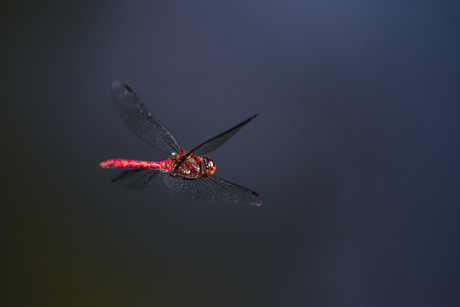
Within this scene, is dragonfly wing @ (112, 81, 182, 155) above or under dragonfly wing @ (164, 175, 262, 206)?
above

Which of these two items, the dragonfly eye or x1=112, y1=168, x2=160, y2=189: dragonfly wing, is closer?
x1=112, y1=168, x2=160, y2=189: dragonfly wing

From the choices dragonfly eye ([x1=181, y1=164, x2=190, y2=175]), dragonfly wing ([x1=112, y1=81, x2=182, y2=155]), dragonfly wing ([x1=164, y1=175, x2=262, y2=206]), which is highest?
dragonfly wing ([x1=112, y1=81, x2=182, y2=155])

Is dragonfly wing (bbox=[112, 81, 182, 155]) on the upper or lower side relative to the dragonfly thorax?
upper

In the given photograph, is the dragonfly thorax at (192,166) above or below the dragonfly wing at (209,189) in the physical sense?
above

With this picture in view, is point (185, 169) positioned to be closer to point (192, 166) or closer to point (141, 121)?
point (192, 166)

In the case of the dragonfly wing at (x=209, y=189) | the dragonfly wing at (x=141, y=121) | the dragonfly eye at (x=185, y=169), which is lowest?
the dragonfly wing at (x=209, y=189)

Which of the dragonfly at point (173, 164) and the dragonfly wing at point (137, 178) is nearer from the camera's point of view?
the dragonfly wing at point (137, 178)

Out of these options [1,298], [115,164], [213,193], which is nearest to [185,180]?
[213,193]

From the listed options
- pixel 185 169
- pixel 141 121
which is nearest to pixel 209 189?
pixel 185 169
